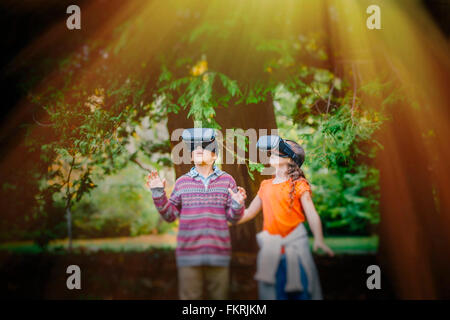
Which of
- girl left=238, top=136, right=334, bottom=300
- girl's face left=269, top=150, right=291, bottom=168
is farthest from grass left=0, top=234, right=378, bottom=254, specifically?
girl's face left=269, top=150, right=291, bottom=168

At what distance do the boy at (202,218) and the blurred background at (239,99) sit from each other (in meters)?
0.52

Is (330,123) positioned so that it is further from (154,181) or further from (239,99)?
(154,181)

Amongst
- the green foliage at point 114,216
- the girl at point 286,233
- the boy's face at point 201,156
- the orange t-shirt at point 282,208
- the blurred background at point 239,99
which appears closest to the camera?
the girl at point 286,233

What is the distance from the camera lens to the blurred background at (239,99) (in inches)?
177

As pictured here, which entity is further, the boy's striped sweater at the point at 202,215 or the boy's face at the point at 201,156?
the boy's face at the point at 201,156

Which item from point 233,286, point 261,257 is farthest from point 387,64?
point 233,286

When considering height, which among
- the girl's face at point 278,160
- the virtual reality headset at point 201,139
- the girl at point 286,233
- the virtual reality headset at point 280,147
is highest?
the virtual reality headset at point 201,139

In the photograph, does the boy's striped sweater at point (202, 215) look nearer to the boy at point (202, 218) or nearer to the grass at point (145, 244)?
the boy at point (202, 218)

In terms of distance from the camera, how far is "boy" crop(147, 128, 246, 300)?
3447 mm

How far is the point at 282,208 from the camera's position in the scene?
3523mm

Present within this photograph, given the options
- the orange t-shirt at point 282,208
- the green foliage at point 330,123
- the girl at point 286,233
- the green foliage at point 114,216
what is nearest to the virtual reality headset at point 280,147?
the girl at point 286,233

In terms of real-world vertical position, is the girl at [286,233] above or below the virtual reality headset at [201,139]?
below

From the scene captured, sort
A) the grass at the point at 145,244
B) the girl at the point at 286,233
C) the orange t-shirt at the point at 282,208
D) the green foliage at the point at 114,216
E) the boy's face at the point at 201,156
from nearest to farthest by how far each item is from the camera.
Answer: the girl at the point at 286,233 → the orange t-shirt at the point at 282,208 → the boy's face at the point at 201,156 → the grass at the point at 145,244 → the green foliage at the point at 114,216
